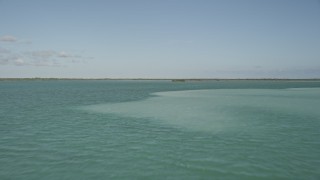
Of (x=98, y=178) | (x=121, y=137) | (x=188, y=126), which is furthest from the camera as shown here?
(x=188, y=126)

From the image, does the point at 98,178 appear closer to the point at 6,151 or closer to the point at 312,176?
the point at 6,151

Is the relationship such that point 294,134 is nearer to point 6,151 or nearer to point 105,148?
point 105,148

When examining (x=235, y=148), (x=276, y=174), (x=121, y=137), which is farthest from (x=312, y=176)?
(x=121, y=137)

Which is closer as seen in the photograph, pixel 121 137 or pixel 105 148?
pixel 105 148

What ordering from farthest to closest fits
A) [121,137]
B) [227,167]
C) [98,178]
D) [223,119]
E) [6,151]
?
1. [223,119]
2. [121,137]
3. [6,151]
4. [227,167]
5. [98,178]

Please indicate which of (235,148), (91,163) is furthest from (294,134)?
(91,163)

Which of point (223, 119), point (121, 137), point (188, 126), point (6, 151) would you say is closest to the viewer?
point (6, 151)

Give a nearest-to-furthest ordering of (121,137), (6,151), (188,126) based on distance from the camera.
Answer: (6,151) → (121,137) → (188,126)

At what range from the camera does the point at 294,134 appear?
17094 mm

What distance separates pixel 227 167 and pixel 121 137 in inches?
296

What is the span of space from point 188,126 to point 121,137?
17.9 feet

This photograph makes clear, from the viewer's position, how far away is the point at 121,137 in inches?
660

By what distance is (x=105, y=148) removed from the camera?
47.1 feet

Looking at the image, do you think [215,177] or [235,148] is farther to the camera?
[235,148]
